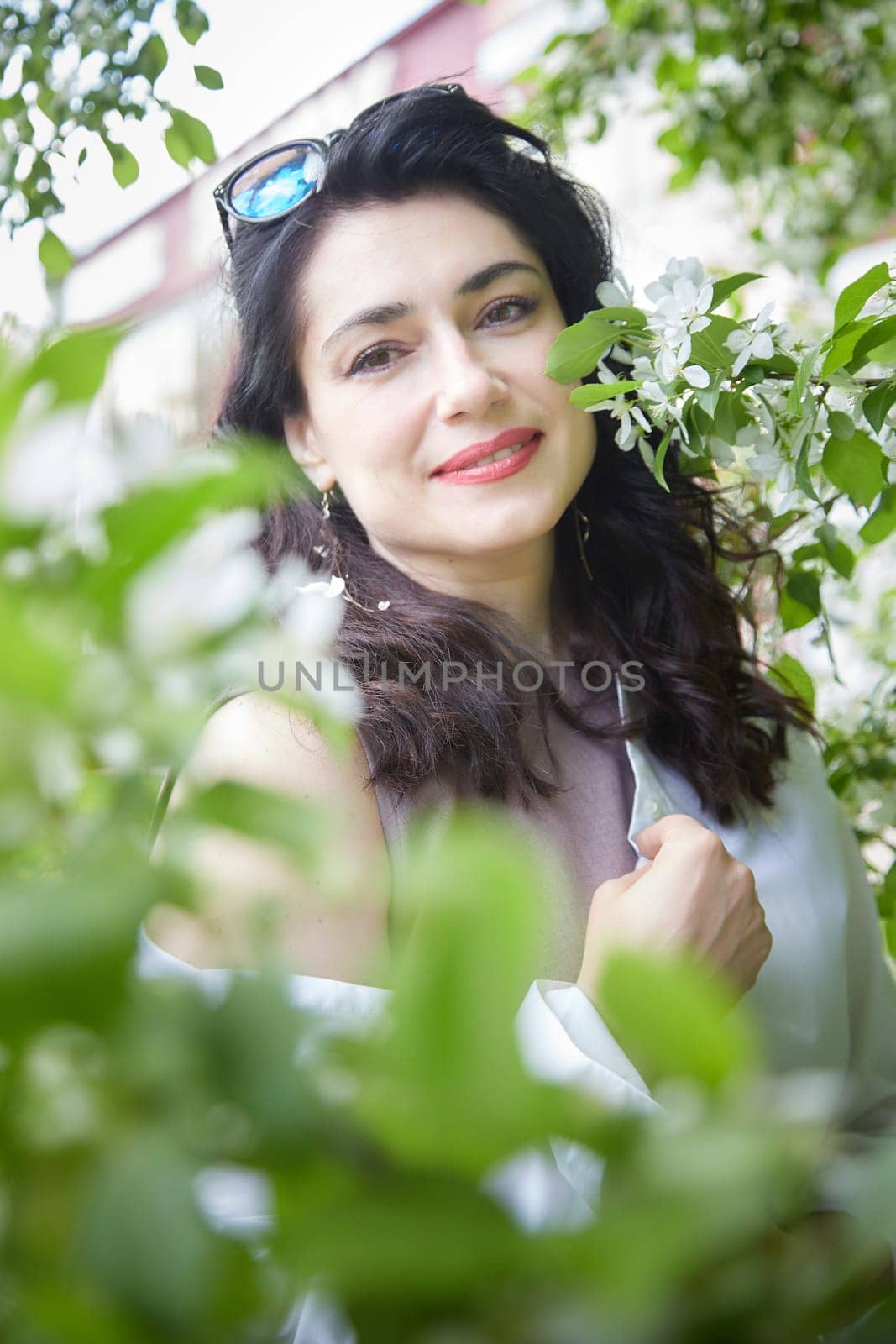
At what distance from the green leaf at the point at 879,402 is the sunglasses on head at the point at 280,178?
0.80m

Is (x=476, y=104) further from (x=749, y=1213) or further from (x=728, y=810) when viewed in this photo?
(x=749, y=1213)

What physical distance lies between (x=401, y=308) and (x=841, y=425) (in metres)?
0.60

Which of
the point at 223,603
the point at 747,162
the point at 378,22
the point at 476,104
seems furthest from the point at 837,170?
the point at 223,603

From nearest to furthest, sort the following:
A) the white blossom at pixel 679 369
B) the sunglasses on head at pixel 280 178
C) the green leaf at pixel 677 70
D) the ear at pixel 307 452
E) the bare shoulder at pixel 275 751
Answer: the white blossom at pixel 679 369 → the bare shoulder at pixel 275 751 → the sunglasses on head at pixel 280 178 → the ear at pixel 307 452 → the green leaf at pixel 677 70

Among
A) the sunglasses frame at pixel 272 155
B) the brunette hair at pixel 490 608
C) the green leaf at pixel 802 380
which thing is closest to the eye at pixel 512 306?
the brunette hair at pixel 490 608

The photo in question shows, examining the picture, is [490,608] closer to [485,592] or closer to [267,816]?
[485,592]

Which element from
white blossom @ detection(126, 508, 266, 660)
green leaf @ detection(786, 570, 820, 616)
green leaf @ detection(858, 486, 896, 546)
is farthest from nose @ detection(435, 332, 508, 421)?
white blossom @ detection(126, 508, 266, 660)

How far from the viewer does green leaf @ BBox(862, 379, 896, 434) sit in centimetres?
93

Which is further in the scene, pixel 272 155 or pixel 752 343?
pixel 272 155

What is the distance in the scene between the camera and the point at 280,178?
59.4 inches

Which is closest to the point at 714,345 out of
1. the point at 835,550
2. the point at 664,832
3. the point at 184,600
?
the point at 835,550

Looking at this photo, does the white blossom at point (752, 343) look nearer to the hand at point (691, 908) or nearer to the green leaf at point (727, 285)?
the green leaf at point (727, 285)

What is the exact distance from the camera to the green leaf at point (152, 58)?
1.28 meters

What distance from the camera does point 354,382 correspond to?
1439mm
